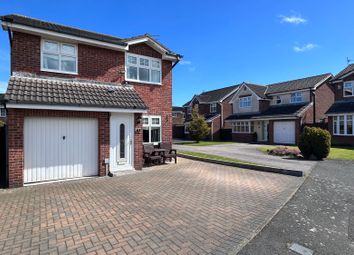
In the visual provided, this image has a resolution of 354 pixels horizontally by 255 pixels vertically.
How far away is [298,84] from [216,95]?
46.7 feet

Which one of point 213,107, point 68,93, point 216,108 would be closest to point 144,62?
point 68,93

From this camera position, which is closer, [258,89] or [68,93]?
[68,93]

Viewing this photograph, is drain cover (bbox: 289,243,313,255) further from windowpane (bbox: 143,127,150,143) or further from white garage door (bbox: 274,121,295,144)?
white garage door (bbox: 274,121,295,144)

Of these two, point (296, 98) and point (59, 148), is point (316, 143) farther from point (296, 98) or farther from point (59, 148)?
point (296, 98)

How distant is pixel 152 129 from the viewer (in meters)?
13.7

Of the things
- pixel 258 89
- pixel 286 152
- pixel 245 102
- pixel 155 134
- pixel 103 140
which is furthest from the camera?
pixel 245 102

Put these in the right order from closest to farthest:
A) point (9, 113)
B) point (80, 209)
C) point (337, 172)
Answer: point (80, 209) < point (9, 113) < point (337, 172)

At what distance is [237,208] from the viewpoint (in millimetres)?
6305

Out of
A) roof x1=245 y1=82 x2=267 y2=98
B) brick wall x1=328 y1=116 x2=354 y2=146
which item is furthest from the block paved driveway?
roof x1=245 y1=82 x2=267 y2=98

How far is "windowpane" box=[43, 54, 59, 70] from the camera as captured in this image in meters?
10.9

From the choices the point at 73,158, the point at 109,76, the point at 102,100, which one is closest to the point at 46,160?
the point at 73,158

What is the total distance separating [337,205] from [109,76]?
35.2 feet

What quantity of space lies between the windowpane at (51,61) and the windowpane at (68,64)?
0.81 ft

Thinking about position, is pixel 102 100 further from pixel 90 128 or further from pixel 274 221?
pixel 274 221
